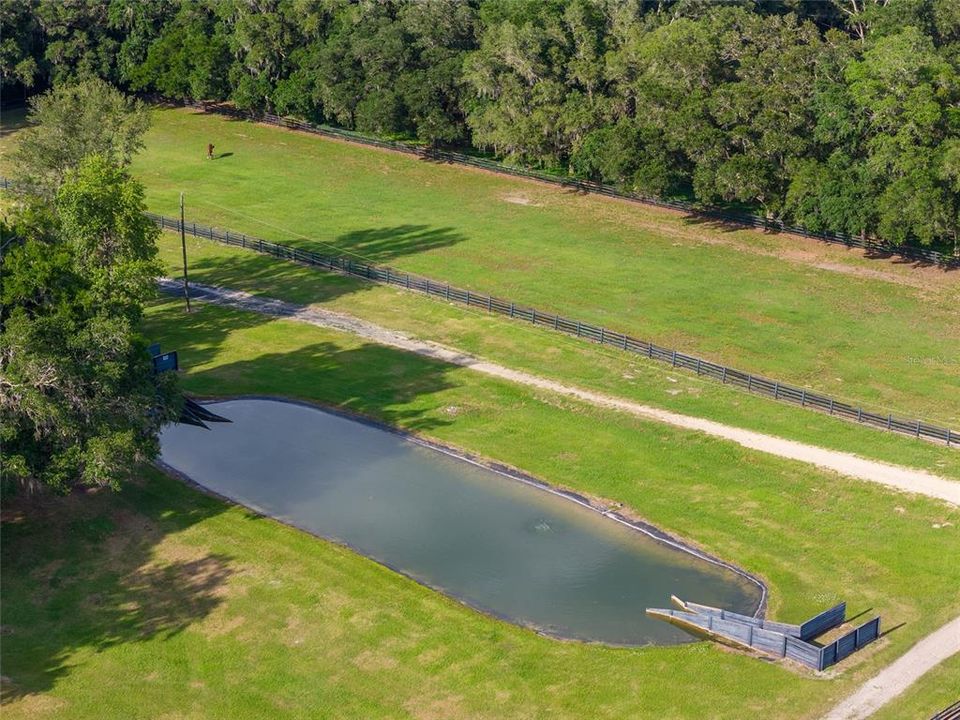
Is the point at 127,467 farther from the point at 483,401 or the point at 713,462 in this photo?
the point at 713,462

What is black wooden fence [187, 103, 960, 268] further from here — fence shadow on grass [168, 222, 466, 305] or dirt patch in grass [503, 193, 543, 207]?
fence shadow on grass [168, 222, 466, 305]

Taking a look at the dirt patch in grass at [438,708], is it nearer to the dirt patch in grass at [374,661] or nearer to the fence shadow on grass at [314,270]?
the dirt patch in grass at [374,661]

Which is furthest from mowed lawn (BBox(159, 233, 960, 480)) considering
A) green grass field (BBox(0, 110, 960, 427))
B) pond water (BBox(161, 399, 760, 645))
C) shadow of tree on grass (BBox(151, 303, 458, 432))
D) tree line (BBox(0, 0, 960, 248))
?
tree line (BBox(0, 0, 960, 248))

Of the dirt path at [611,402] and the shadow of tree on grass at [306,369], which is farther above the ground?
the dirt path at [611,402]

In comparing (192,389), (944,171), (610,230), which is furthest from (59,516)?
(944,171)

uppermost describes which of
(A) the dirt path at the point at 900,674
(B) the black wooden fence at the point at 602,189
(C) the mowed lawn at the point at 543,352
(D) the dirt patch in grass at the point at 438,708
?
(B) the black wooden fence at the point at 602,189

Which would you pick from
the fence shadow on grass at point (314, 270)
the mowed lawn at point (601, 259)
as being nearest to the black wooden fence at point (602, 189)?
the mowed lawn at point (601, 259)

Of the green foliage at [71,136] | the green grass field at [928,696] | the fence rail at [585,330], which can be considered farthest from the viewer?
the green foliage at [71,136]
